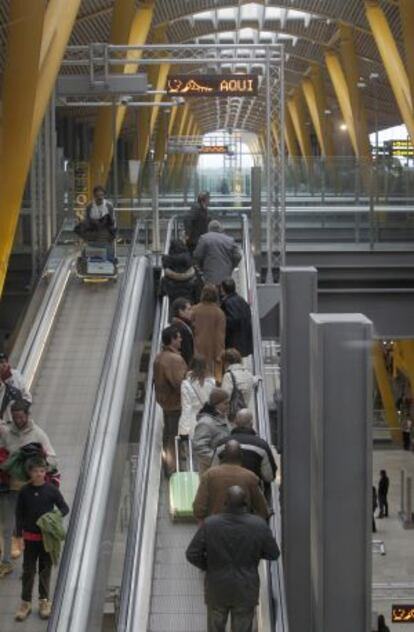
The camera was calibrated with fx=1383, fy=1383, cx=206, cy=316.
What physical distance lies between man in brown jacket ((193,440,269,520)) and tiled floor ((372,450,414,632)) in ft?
58.8

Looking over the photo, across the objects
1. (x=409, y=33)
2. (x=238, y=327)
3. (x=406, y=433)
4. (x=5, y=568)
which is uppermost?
(x=409, y=33)

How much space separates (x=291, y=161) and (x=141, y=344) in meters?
17.3

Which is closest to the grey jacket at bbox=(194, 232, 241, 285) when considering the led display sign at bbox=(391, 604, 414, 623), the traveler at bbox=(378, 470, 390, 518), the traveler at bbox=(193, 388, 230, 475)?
the traveler at bbox=(193, 388, 230, 475)

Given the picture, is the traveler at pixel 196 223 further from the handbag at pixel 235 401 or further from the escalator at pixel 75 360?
the handbag at pixel 235 401

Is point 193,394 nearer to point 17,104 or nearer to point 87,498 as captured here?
point 87,498

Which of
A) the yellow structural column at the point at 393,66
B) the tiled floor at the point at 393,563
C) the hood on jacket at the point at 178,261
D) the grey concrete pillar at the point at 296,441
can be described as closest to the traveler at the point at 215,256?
the hood on jacket at the point at 178,261

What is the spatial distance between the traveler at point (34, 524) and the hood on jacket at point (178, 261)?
8.03 meters

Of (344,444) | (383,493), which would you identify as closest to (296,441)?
(344,444)

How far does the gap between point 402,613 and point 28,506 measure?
17.6 meters

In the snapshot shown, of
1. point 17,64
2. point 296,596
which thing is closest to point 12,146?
point 17,64

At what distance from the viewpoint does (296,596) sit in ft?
37.2

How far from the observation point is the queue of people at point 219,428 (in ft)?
27.0

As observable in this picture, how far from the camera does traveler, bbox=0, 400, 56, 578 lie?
9758mm

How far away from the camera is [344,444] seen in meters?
8.20
